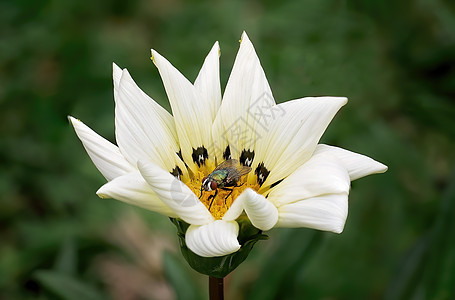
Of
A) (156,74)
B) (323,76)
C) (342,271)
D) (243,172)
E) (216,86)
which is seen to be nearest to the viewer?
(243,172)

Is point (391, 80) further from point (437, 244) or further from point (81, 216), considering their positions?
point (81, 216)

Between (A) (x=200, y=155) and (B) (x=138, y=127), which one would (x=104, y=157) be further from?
(A) (x=200, y=155)

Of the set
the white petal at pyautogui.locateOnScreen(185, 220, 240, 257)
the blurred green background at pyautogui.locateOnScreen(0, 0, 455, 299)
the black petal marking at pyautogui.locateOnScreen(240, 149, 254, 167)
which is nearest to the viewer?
the white petal at pyautogui.locateOnScreen(185, 220, 240, 257)

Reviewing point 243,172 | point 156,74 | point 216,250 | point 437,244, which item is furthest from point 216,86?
point 156,74

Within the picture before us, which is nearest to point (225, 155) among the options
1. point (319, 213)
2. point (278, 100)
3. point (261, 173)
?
point (261, 173)

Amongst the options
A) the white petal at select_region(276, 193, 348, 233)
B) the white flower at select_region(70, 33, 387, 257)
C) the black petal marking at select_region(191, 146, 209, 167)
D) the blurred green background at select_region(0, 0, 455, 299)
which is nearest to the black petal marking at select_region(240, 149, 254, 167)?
the white flower at select_region(70, 33, 387, 257)

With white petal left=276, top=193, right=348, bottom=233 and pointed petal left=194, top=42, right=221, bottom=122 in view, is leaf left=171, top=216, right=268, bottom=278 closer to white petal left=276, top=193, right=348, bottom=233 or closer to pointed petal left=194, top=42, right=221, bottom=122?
white petal left=276, top=193, right=348, bottom=233
